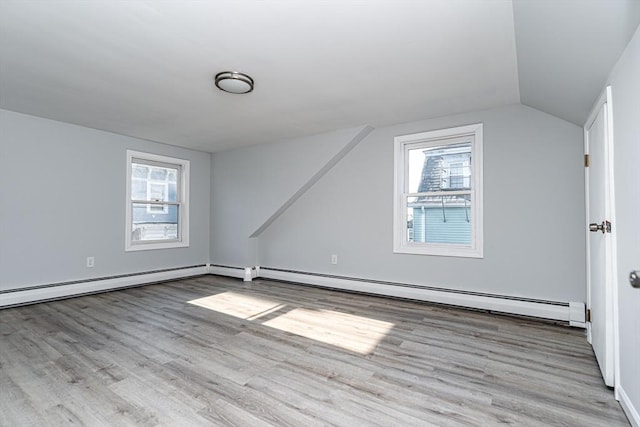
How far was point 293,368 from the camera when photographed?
2193mm

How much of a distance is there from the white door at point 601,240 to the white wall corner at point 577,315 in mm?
379

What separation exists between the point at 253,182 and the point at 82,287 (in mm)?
2715

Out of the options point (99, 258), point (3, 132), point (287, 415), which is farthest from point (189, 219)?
point (287, 415)

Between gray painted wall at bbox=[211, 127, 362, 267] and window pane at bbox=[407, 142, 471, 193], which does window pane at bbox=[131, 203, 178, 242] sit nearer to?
gray painted wall at bbox=[211, 127, 362, 267]

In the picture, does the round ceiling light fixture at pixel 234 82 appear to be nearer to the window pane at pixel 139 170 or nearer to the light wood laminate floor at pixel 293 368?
the light wood laminate floor at pixel 293 368

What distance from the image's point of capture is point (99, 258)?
14.3 feet

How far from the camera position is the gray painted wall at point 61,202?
3646 millimetres

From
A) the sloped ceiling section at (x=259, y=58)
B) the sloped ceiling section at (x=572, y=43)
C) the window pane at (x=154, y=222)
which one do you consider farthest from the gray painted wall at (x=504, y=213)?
the window pane at (x=154, y=222)

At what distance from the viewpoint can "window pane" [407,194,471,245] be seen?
3715 millimetres

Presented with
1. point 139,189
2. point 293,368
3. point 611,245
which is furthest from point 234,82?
point 139,189

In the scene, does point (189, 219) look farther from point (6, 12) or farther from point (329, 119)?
point (6, 12)

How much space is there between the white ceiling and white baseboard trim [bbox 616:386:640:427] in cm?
177

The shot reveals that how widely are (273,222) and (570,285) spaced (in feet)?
12.8

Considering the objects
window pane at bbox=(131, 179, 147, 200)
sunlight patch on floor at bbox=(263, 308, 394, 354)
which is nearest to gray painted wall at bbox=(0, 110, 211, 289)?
window pane at bbox=(131, 179, 147, 200)
